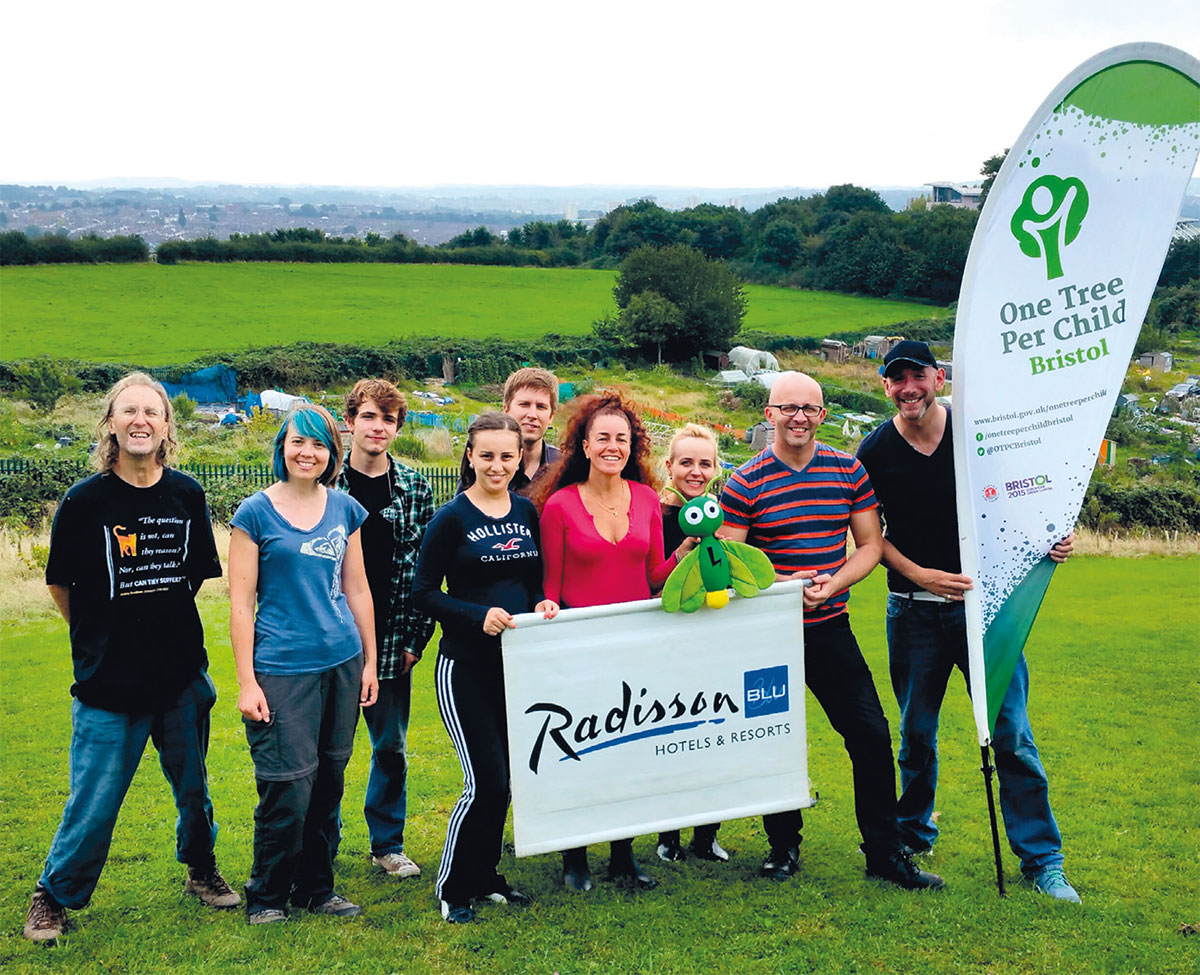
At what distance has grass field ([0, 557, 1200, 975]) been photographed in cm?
450

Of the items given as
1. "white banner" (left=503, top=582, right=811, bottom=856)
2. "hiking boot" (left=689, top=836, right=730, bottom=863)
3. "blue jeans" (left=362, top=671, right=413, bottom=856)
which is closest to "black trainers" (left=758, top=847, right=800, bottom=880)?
"hiking boot" (left=689, top=836, right=730, bottom=863)

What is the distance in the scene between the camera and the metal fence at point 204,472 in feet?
74.1

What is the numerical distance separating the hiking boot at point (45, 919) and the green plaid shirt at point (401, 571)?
1.72 m

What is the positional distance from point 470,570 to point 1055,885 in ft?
10.8

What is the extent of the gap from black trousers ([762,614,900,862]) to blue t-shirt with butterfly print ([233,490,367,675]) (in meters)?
2.32

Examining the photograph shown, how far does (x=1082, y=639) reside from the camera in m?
12.8

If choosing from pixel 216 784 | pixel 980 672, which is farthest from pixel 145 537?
pixel 980 672

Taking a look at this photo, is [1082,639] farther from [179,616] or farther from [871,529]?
[179,616]

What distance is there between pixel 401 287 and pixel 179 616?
7779 centimetres

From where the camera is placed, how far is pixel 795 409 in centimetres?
512

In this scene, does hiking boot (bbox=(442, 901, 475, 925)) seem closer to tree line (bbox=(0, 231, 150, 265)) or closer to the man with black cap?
the man with black cap

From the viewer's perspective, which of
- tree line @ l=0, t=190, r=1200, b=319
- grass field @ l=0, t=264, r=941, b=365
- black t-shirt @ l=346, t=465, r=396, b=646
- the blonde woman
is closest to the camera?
black t-shirt @ l=346, t=465, r=396, b=646

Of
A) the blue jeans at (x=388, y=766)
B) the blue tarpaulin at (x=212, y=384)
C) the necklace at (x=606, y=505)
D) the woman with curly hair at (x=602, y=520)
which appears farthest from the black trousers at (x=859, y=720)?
the blue tarpaulin at (x=212, y=384)

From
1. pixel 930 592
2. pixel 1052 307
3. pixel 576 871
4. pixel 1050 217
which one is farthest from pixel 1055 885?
pixel 1050 217
